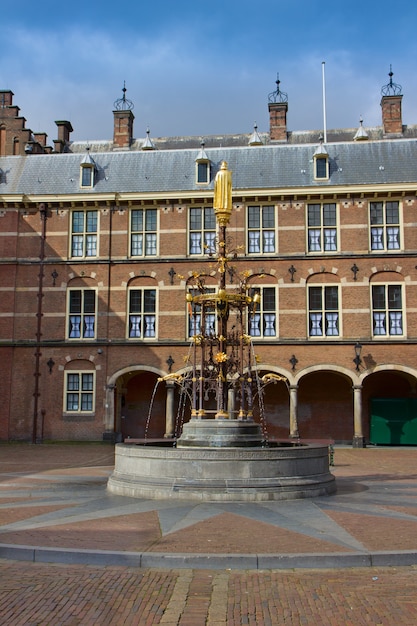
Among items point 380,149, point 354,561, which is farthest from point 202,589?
point 380,149

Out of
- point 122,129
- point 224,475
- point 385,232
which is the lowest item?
point 224,475

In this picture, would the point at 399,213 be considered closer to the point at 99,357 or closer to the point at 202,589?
the point at 99,357

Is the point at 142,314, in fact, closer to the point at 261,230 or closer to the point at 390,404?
the point at 261,230

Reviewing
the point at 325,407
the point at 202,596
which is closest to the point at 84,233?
the point at 325,407

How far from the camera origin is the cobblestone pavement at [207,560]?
655cm

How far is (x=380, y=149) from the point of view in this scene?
112 feet

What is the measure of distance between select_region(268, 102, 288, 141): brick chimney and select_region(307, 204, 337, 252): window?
1205 cm

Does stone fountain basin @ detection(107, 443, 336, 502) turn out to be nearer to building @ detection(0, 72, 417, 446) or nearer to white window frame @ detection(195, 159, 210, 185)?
building @ detection(0, 72, 417, 446)

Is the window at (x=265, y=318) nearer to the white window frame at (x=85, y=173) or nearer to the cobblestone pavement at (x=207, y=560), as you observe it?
the white window frame at (x=85, y=173)

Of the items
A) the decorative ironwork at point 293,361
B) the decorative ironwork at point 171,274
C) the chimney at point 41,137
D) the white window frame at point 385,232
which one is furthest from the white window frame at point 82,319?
the chimney at point 41,137

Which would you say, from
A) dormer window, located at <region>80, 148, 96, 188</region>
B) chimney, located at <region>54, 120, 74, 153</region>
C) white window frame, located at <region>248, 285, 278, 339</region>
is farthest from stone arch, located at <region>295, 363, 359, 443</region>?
chimney, located at <region>54, 120, 74, 153</region>

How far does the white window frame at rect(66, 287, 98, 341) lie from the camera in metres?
33.2

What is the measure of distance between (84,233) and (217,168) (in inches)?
306

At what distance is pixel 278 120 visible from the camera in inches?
1711
